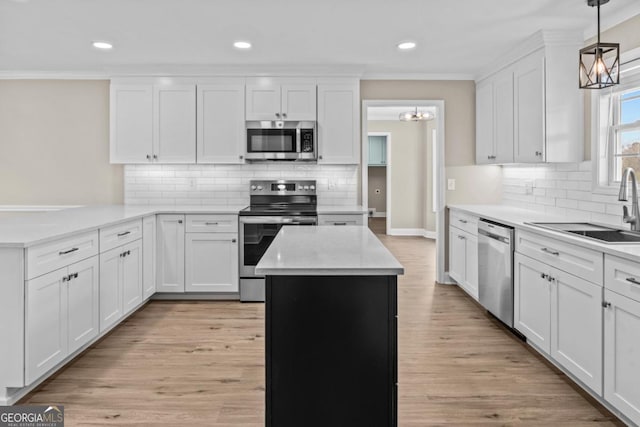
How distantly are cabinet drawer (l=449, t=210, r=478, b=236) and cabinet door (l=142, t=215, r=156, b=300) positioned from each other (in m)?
3.05

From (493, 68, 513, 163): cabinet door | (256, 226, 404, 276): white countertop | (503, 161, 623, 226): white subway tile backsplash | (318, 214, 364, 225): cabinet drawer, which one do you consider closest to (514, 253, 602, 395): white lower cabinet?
(503, 161, 623, 226): white subway tile backsplash

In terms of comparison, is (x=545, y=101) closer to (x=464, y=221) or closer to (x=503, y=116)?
(x=503, y=116)

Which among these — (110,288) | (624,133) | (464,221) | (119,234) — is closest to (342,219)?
(464,221)

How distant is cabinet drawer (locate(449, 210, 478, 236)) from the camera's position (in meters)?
4.36

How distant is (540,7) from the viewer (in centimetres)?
322

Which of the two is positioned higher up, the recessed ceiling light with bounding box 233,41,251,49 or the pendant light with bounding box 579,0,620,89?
the recessed ceiling light with bounding box 233,41,251,49

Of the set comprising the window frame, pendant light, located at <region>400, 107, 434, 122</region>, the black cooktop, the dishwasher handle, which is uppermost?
pendant light, located at <region>400, 107, 434, 122</region>

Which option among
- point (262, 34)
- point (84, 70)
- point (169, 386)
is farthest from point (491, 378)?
point (84, 70)

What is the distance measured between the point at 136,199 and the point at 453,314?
355 cm

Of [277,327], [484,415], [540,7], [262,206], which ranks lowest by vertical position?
[484,415]

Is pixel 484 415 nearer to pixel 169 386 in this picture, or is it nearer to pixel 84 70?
pixel 169 386

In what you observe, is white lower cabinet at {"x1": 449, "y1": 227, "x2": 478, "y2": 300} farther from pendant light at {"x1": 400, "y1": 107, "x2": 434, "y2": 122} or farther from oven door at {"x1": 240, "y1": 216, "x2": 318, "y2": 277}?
pendant light at {"x1": 400, "y1": 107, "x2": 434, "y2": 122}

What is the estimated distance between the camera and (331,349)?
1931 millimetres

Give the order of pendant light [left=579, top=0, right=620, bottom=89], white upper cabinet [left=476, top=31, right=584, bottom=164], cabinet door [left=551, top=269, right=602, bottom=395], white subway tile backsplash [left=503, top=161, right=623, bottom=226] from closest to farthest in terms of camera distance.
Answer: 1. cabinet door [left=551, top=269, right=602, bottom=395]
2. pendant light [left=579, top=0, right=620, bottom=89]
3. white subway tile backsplash [left=503, top=161, right=623, bottom=226]
4. white upper cabinet [left=476, top=31, right=584, bottom=164]
